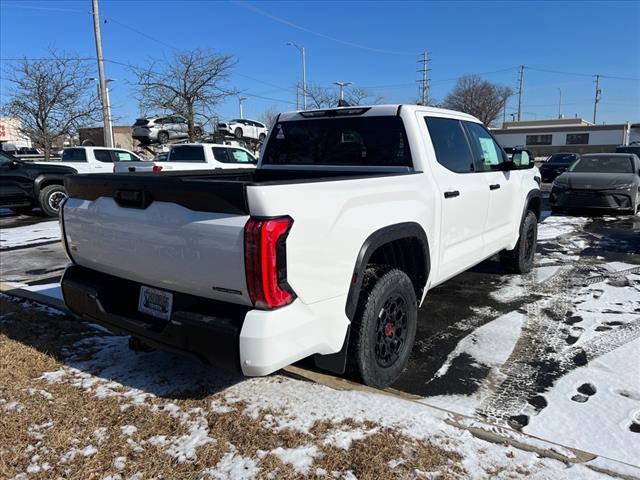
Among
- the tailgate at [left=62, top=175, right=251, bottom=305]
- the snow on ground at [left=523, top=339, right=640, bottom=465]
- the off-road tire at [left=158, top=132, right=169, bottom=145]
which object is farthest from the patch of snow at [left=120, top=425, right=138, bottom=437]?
the off-road tire at [left=158, top=132, right=169, bottom=145]

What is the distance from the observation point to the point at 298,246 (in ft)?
8.14

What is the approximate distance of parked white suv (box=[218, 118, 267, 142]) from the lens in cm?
3034

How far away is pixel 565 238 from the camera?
905 centimetres

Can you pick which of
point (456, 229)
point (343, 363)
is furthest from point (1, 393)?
point (456, 229)

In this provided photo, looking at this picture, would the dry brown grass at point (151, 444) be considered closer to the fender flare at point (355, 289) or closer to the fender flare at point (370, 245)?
the fender flare at point (355, 289)

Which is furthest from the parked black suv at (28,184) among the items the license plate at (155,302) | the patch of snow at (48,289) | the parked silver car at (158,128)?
the parked silver car at (158,128)

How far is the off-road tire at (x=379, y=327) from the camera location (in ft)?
10.0

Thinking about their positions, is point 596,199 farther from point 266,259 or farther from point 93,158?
point 93,158

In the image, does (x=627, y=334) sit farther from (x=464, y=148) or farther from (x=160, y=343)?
(x=160, y=343)

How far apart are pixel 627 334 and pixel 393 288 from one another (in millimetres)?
2476

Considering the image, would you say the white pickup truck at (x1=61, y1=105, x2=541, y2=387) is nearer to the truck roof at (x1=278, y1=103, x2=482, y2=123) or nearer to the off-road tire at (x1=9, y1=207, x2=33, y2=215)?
the truck roof at (x1=278, y1=103, x2=482, y2=123)

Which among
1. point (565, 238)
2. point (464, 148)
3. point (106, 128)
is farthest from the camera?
point (106, 128)

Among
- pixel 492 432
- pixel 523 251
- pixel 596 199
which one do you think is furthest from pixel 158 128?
pixel 492 432

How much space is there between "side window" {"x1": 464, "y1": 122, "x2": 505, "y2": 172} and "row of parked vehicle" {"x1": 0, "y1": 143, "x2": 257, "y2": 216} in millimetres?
5652
